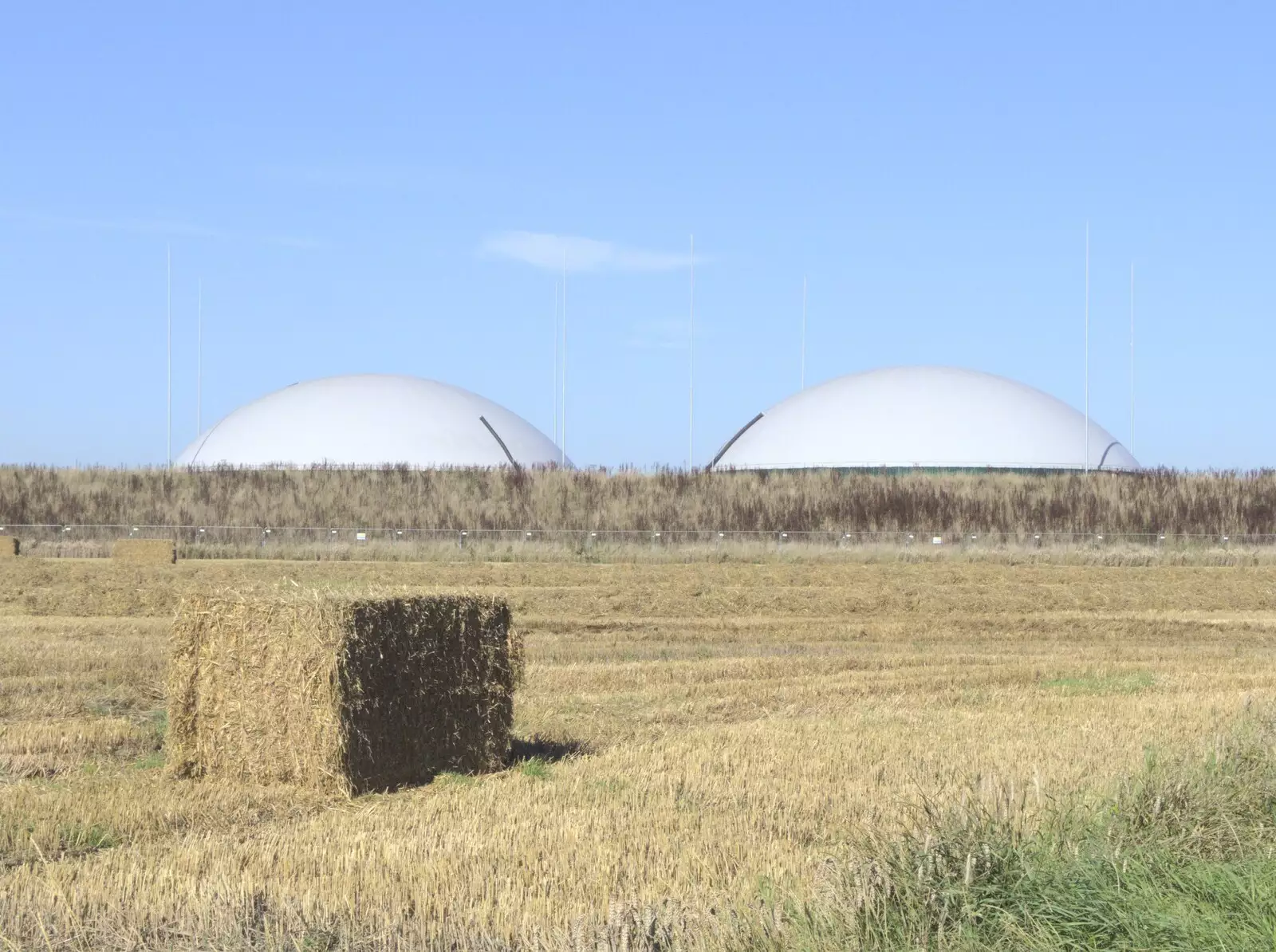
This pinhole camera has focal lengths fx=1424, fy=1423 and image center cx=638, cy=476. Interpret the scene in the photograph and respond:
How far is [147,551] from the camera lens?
32.7 metres

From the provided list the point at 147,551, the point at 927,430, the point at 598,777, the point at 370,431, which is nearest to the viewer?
the point at 598,777

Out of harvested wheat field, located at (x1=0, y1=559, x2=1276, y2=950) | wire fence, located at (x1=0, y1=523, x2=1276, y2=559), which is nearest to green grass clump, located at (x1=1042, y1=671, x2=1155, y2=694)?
harvested wheat field, located at (x1=0, y1=559, x2=1276, y2=950)

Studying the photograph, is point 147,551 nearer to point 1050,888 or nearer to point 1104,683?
point 1104,683

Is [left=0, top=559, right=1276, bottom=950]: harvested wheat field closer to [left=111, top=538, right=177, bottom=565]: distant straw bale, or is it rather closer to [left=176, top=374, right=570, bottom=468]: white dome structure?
[left=111, top=538, right=177, bottom=565]: distant straw bale

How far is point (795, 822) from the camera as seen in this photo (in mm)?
8211

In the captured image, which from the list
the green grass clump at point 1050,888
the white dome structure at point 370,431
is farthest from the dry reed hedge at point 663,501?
the green grass clump at point 1050,888

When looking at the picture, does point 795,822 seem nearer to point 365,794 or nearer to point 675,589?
point 365,794

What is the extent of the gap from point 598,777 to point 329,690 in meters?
1.91

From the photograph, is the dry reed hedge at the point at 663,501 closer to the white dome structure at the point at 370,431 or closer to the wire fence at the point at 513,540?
the wire fence at the point at 513,540

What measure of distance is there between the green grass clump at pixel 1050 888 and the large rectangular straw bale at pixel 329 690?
14.7 feet

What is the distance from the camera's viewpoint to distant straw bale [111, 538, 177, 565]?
3234cm

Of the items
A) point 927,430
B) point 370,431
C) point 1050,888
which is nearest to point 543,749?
point 1050,888

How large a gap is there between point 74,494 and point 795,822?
45.0m

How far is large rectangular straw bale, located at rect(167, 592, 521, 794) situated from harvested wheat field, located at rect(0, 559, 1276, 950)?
0.81 ft
